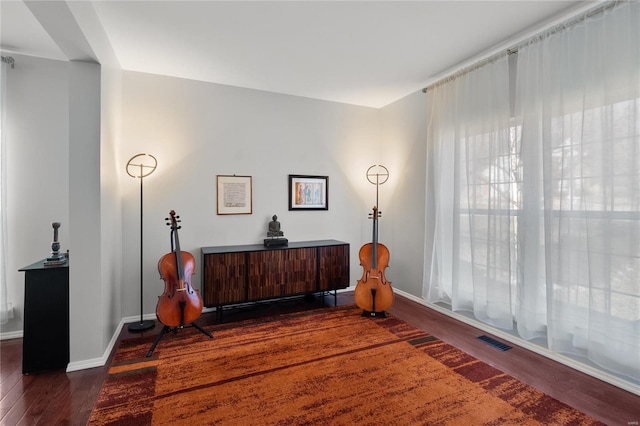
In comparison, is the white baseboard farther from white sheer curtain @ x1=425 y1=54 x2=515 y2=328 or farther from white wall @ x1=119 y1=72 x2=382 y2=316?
white sheer curtain @ x1=425 y1=54 x2=515 y2=328

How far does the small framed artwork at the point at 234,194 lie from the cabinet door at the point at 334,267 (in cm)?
110

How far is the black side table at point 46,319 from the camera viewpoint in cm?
223

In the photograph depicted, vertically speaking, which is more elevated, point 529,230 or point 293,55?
point 293,55

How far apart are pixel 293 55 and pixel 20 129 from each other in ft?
8.84

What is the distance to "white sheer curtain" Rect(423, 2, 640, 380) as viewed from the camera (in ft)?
6.64

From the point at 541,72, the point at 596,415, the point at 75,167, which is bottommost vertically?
the point at 596,415

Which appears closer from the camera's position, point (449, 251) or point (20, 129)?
point (20, 129)

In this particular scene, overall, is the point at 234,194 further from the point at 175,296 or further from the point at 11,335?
the point at 11,335

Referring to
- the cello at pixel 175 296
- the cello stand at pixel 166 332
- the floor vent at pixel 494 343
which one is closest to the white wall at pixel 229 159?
the cello stand at pixel 166 332

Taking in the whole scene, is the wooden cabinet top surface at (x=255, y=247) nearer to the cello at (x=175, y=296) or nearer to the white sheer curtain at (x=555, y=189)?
the cello at (x=175, y=296)

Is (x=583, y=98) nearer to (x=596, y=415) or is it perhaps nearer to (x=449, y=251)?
(x=449, y=251)

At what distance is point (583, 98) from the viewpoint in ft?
7.32

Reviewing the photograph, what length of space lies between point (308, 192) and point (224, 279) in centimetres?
161

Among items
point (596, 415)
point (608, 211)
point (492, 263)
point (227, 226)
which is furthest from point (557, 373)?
point (227, 226)
